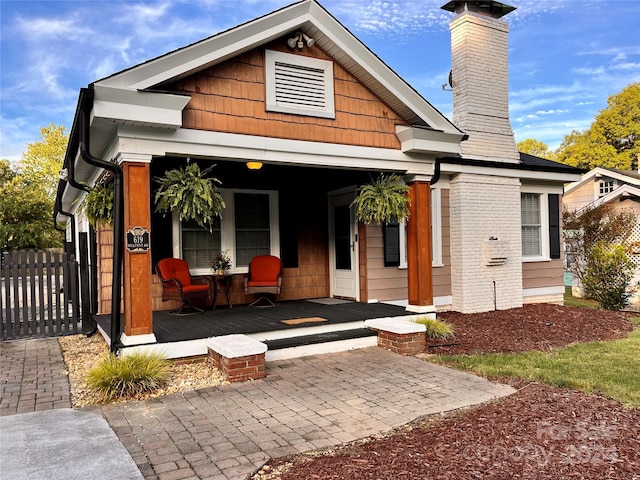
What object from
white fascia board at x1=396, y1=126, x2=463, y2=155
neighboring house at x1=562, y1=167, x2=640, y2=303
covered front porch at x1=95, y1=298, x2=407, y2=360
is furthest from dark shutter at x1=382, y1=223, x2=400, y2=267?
neighboring house at x1=562, y1=167, x2=640, y2=303

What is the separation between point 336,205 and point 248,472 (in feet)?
20.8

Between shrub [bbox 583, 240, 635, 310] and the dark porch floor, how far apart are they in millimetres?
5237

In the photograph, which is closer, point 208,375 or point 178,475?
point 178,475

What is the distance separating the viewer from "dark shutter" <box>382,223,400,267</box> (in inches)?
318

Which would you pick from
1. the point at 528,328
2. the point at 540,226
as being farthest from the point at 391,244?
the point at 540,226

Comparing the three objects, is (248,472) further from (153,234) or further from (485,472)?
(153,234)

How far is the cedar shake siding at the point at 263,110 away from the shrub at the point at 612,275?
601 centimetres

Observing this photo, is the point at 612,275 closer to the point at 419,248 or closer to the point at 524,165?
the point at 524,165

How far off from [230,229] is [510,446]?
5888 millimetres

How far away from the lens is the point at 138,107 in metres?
4.67

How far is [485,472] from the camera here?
265 centimetres

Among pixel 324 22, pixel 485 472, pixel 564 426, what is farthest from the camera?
pixel 324 22

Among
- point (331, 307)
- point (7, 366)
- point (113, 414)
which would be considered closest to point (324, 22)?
point (331, 307)

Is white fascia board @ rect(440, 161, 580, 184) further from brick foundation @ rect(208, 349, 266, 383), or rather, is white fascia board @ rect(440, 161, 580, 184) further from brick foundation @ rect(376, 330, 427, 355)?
brick foundation @ rect(208, 349, 266, 383)
